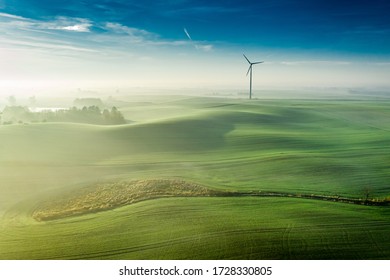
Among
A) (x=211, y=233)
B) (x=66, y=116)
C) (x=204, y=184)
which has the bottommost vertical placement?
(x=211, y=233)

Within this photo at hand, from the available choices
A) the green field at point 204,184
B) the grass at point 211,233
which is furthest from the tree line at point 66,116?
the grass at point 211,233

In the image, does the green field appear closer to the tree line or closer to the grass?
the grass

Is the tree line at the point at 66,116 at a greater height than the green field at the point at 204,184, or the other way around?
the tree line at the point at 66,116

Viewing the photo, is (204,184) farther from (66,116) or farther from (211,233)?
(66,116)

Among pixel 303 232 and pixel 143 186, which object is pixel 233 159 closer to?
pixel 143 186

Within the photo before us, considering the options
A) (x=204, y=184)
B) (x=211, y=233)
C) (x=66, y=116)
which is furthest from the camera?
(x=66, y=116)

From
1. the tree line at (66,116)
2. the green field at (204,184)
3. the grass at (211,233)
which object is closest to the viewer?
the grass at (211,233)

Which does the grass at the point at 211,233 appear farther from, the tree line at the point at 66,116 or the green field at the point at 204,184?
the tree line at the point at 66,116

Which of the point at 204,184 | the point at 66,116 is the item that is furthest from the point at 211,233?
the point at 66,116
